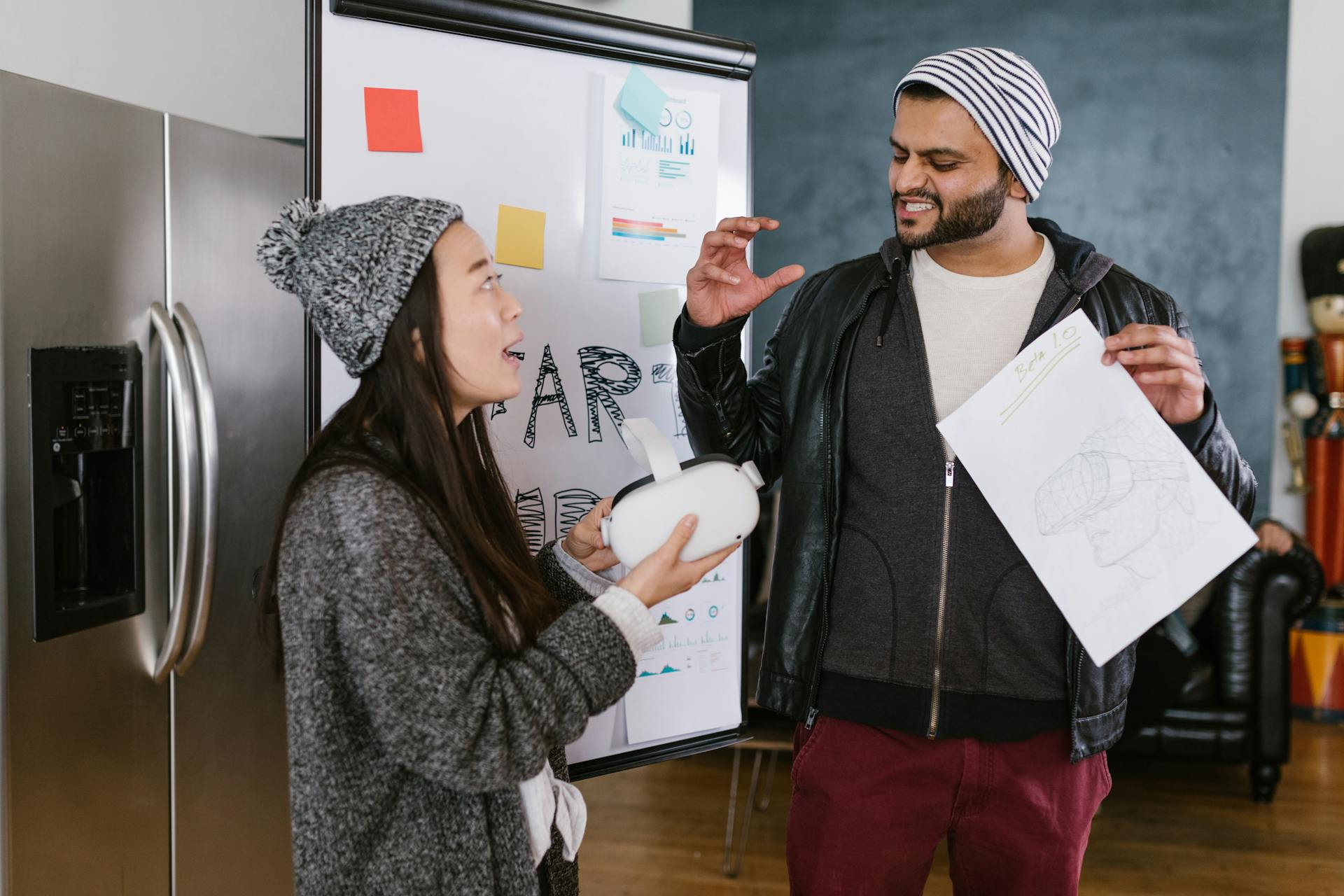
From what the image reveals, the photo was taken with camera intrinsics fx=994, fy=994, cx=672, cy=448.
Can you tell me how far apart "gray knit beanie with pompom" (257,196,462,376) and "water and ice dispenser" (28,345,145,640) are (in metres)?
0.66

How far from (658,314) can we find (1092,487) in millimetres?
770

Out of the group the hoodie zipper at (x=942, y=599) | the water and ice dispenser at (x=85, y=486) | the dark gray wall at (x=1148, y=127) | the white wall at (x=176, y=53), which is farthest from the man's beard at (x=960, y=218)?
the dark gray wall at (x=1148, y=127)

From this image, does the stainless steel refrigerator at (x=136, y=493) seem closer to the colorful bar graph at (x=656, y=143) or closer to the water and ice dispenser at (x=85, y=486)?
the water and ice dispenser at (x=85, y=486)

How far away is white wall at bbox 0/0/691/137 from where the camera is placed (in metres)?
2.51

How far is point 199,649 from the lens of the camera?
5.96ft

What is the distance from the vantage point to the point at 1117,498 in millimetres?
1301

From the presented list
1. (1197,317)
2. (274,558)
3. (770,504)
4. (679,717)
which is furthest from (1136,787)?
(274,558)

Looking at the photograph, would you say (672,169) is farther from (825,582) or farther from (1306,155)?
(1306,155)

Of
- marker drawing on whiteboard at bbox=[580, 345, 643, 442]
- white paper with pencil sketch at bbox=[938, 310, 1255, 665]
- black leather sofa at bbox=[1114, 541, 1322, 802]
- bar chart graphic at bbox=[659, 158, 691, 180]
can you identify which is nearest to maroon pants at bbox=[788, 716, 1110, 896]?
white paper with pencil sketch at bbox=[938, 310, 1255, 665]

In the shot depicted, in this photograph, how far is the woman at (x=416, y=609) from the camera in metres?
0.96

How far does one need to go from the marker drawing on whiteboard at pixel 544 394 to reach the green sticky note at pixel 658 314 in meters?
0.17

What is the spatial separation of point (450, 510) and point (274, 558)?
19 centimetres

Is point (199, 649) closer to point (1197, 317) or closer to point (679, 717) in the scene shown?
point (679, 717)

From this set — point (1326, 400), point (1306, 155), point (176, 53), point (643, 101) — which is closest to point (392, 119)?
point (643, 101)
